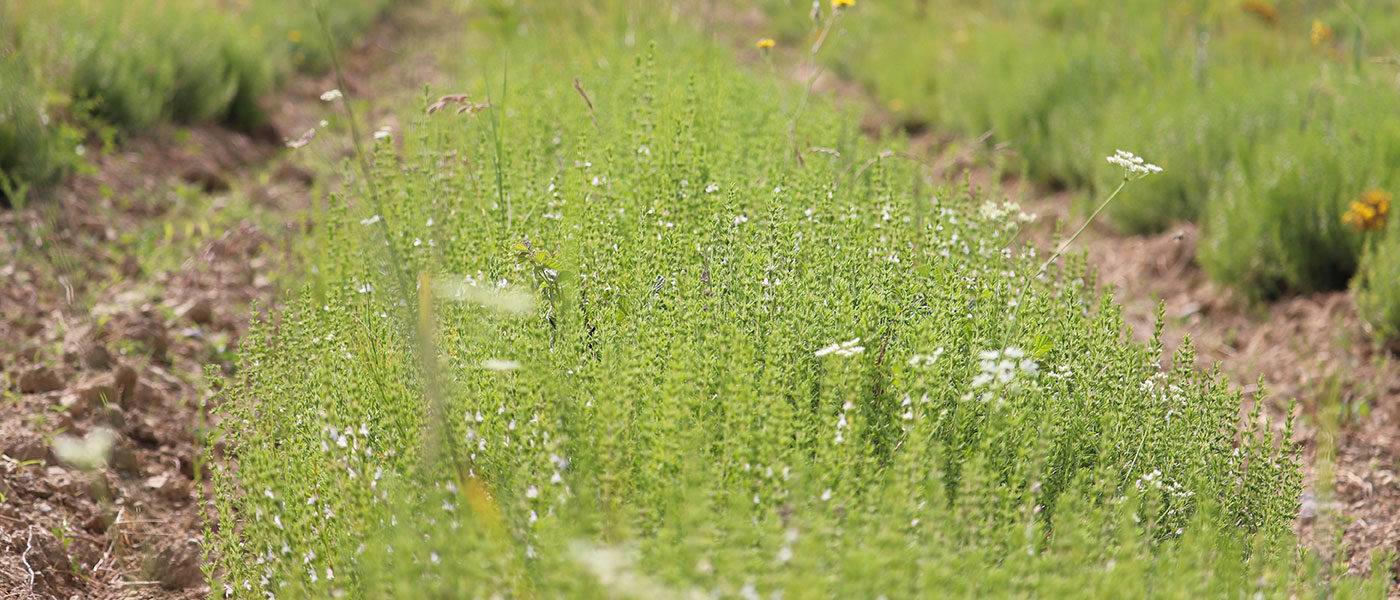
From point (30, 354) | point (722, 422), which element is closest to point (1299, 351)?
Result: point (722, 422)

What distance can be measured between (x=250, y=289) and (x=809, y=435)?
3043 millimetres

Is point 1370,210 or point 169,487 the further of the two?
point 1370,210

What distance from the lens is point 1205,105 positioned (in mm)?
5156

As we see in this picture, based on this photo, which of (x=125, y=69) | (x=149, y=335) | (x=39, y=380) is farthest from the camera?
(x=125, y=69)

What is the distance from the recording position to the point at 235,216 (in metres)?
5.10

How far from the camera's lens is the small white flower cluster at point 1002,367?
204 centimetres

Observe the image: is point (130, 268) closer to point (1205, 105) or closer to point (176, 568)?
point (176, 568)

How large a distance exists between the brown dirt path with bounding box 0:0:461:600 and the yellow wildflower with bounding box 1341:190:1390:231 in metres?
3.47

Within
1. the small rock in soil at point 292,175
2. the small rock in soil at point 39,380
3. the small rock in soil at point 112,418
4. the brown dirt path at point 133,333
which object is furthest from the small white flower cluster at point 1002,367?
the small rock in soil at point 292,175

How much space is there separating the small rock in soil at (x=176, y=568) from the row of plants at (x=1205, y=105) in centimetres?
323

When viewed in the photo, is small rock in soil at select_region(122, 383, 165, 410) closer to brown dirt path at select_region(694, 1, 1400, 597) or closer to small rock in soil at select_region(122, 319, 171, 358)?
small rock in soil at select_region(122, 319, 171, 358)

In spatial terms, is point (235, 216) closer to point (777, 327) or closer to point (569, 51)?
point (569, 51)

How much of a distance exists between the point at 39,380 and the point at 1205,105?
189 inches

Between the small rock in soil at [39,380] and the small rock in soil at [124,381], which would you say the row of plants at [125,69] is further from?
the small rock in soil at [124,381]
